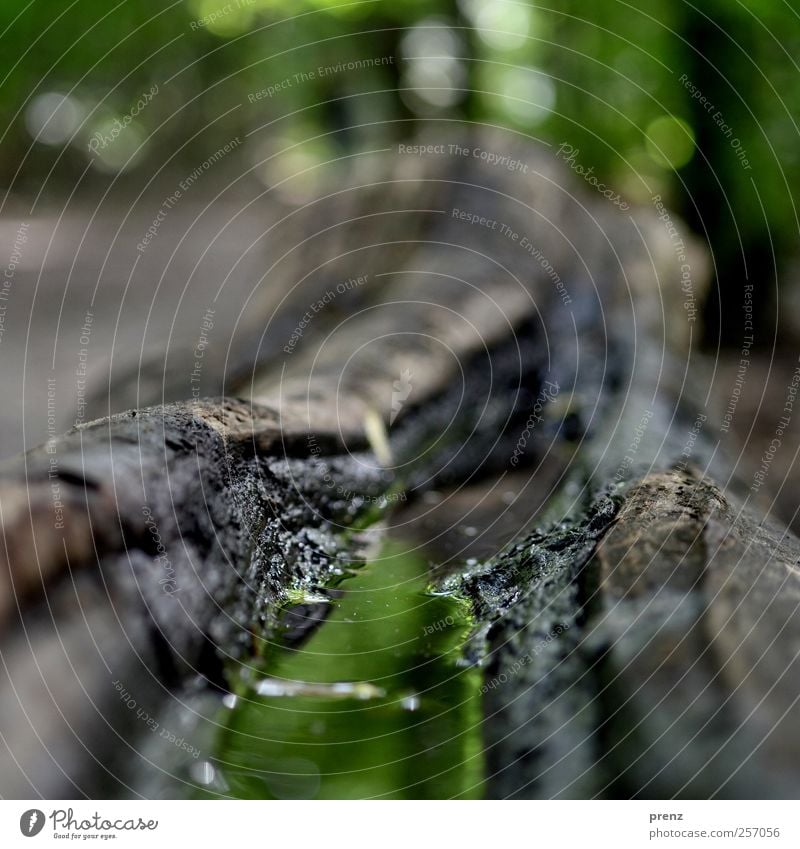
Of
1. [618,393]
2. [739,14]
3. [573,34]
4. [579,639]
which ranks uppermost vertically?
[573,34]

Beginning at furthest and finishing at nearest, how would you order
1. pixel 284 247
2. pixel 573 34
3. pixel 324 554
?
1. pixel 573 34
2. pixel 284 247
3. pixel 324 554

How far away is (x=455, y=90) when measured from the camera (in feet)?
15.8

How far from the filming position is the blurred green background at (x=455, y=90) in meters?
2.59

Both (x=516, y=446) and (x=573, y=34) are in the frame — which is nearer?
(x=516, y=446)

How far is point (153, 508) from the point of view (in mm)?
768

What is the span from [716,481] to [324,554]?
0.53 meters

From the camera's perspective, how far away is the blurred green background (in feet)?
8.48

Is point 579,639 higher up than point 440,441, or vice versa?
point 440,441

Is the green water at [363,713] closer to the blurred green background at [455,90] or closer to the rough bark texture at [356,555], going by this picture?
the rough bark texture at [356,555]

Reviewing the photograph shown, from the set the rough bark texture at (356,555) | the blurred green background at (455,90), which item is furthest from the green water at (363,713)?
the blurred green background at (455,90)

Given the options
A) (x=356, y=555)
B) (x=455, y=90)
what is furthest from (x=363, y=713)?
(x=455, y=90)

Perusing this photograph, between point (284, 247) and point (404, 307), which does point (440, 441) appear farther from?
point (284, 247)
